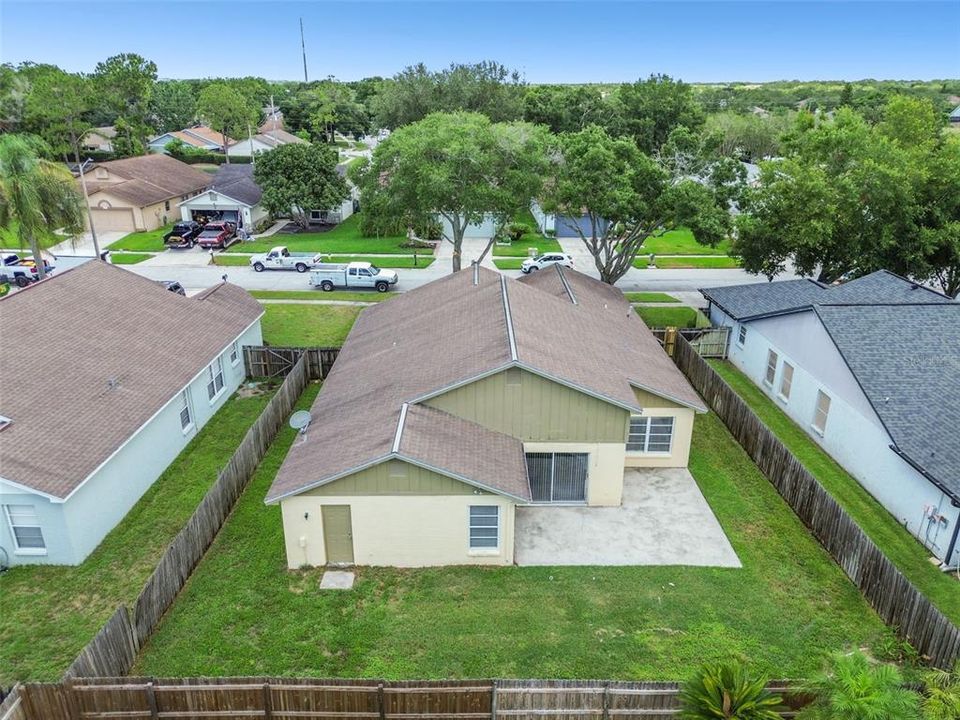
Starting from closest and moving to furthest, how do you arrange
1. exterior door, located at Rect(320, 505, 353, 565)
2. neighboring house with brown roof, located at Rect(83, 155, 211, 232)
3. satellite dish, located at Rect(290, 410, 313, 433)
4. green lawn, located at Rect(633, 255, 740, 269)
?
exterior door, located at Rect(320, 505, 353, 565) < satellite dish, located at Rect(290, 410, 313, 433) < green lawn, located at Rect(633, 255, 740, 269) < neighboring house with brown roof, located at Rect(83, 155, 211, 232)

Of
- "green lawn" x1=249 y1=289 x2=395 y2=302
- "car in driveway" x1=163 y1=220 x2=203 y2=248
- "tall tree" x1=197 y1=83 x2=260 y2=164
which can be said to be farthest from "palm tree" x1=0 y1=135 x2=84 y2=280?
"tall tree" x1=197 y1=83 x2=260 y2=164

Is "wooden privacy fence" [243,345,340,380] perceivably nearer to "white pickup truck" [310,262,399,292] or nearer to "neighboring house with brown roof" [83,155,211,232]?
"white pickup truck" [310,262,399,292]

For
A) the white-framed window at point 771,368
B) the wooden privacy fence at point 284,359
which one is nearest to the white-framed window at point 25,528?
the wooden privacy fence at point 284,359

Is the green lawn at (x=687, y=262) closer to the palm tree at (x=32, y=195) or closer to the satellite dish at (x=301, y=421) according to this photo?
the satellite dish at (x=301, y=421)

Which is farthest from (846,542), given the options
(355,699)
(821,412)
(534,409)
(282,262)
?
(282,262)

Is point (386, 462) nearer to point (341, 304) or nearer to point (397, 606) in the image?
point (397, 606)
